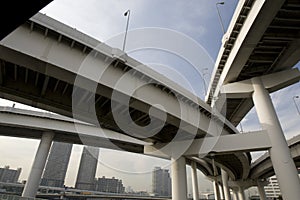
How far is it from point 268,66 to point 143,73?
1120 cm

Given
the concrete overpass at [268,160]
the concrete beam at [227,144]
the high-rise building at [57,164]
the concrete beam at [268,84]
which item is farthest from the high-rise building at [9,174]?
the concrete beam at [268,84]

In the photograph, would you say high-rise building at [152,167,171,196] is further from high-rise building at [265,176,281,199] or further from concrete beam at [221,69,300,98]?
concrete beam at [221,69,300,98]

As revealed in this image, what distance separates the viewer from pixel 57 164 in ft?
366

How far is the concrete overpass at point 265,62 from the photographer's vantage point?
11.4 meters

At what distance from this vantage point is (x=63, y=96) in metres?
11.8

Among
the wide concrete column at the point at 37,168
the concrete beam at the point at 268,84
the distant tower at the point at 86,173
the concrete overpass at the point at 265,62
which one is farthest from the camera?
the distant tower at the point at 86,173

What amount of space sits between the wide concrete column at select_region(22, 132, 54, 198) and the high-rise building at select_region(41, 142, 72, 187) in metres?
93.4

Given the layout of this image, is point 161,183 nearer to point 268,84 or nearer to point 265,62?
point 268,84

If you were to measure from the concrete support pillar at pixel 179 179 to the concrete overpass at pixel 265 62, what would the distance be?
6.95 m

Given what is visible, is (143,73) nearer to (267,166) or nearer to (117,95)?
(117,95)

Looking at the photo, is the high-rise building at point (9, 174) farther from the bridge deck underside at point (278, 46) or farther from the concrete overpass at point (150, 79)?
the bridge deck underside at point (278, 46)

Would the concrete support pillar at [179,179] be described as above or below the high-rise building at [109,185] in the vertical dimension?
below

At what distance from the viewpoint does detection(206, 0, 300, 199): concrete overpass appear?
1136 cm

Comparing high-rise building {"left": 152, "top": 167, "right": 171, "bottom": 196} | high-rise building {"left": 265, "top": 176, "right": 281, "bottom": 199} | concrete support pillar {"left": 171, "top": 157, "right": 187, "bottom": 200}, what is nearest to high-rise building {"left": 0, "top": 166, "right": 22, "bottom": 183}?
high-rise building {"left": 152, "top": 167, "right": 171, "bottom": 196}
